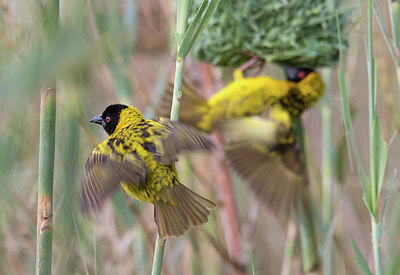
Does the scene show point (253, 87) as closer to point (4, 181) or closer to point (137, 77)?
point (137, 77)

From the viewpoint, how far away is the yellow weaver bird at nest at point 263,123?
112 centimetres

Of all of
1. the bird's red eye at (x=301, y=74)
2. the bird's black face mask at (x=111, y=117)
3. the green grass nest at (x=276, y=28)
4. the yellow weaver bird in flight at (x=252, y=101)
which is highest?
the green grass nest at (x=276, y=28)

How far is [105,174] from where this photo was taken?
502 millimetres

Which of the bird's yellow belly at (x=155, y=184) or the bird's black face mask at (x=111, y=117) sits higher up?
the bird's black face mask at (x=111, y=117)

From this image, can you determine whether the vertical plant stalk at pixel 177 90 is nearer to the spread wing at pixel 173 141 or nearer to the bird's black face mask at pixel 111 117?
the spread wing at pixel 173 141

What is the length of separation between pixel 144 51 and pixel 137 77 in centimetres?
8

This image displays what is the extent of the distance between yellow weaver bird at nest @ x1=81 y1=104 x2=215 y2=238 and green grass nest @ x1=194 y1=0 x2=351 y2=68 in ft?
1.39

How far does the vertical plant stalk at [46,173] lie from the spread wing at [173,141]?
111mm

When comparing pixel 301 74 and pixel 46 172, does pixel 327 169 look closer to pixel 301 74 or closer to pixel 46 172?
pixel 301 74

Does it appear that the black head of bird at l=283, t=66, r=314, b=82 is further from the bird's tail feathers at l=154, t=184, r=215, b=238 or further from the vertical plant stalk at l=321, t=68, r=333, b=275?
the bird's tail feathers at l=154, t=184, r=215, b=238

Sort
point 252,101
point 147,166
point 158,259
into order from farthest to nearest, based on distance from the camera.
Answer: point 252,101
point 147,166
point 158,259

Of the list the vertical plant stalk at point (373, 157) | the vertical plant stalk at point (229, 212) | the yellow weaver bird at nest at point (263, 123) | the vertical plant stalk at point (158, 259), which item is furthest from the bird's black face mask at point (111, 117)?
the vertical plant stalk at point (229, 212)

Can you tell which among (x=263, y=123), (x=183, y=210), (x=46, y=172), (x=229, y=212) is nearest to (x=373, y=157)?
(x=183, y=210)

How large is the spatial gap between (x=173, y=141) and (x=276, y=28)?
557 millimetres
